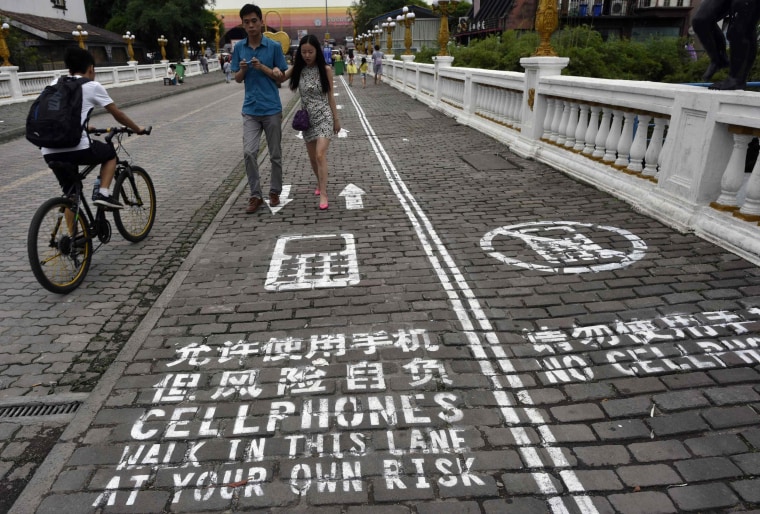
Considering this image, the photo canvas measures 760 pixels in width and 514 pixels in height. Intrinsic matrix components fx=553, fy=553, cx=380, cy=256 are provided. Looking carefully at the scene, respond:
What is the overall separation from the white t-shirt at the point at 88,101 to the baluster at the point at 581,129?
266 inches

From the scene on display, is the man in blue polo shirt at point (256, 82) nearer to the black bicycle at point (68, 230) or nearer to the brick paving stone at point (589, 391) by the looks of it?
the black bicycle at point (68, 230)

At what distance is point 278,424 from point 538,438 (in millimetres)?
1492

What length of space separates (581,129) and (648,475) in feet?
23.1

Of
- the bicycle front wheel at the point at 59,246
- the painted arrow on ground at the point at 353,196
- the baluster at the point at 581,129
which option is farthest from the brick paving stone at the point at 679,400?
the baluster at the point at 581,129

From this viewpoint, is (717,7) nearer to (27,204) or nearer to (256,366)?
(256,366)

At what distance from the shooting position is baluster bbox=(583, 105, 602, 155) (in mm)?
8312

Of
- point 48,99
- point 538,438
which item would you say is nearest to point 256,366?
point 538,438

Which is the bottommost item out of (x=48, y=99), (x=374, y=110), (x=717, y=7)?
(x=374, y=110)

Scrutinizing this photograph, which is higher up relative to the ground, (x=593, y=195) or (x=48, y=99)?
(x=48, y=99)

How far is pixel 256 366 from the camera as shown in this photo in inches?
152

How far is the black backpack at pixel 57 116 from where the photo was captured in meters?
4.96

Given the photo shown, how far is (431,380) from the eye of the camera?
3623 millimetres

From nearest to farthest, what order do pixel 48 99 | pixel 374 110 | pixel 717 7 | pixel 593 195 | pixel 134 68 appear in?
pixel 48 99, pixel 717 7, pixel 593 195, pixel 374 110, pixel 134 68

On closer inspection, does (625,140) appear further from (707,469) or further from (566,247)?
(707,469)
